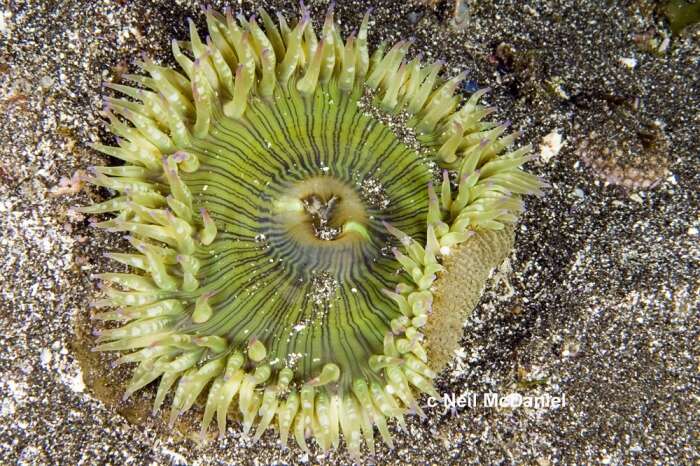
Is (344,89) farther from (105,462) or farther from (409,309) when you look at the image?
(105,462)

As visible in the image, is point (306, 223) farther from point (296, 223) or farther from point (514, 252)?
point (514, 252)

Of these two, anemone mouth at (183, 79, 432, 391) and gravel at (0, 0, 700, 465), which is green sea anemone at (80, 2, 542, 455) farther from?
gravel at (0, 0, 700, 465)

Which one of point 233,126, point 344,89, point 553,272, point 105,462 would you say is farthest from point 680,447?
point 105,462

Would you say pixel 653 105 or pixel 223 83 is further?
pixel 653 105

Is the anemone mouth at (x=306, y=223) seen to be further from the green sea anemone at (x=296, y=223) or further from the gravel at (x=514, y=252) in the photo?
the gravel at (x=514, y=252)

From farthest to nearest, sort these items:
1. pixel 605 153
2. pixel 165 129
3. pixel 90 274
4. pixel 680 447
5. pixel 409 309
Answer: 1. pixel 605 153
2. pixel 680 447
3. pixel 90 274
4. pixel 165 129
5. pixel 409 309

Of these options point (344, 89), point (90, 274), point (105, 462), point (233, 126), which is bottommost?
point (105, 462)

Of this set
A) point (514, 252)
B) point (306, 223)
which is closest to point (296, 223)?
point (306, 223)

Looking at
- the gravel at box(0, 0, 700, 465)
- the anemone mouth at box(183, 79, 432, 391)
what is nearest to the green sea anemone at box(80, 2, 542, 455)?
the anemone mouth at box(183, 79, 432, 391)
